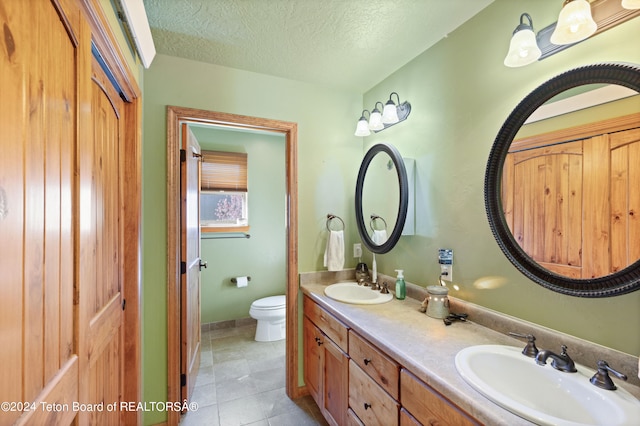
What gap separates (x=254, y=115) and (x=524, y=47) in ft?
5.24

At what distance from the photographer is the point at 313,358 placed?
1.98m

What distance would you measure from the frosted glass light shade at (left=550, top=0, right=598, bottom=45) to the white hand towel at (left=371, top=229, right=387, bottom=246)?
131 cm

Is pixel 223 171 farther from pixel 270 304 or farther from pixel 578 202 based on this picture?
pixel 578 202

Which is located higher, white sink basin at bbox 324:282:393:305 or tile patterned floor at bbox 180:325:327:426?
white sink basin at bbox 324:282:393:305

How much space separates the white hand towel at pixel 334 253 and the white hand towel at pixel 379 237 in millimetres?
276

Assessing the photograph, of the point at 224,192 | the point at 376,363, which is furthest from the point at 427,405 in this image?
the point at 224,192

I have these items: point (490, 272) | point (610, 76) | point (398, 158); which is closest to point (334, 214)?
point (398, 158)

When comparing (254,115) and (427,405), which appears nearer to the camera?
(427,405)

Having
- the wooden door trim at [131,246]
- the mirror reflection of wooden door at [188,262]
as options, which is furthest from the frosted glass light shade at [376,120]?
the wooden door trim at [131,246]

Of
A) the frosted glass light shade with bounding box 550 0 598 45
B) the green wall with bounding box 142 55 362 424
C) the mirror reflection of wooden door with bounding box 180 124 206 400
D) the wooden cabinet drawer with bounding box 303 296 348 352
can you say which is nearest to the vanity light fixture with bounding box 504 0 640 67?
the frosted glass light shade with bounding box 550 0 598 45

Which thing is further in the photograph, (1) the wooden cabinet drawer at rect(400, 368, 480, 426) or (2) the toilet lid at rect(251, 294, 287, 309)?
(2) the toilet lid at rect(251, 294, 287, 309)

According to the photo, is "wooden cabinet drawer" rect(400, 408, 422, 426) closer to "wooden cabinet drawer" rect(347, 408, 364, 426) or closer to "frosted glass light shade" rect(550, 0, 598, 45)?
"wooden cabinet drawer" rect(347, 408, 364, 426)

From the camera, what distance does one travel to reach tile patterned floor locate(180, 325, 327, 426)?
1.89 metres

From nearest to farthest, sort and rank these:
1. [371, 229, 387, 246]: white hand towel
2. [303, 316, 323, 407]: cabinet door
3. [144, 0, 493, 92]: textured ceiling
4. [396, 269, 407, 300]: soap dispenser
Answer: [144, 0, 493, 92]: textured ceiling, [396, 269, 407, 300]: soap dispenser, [303, 316, 323, 407]: cabinet door, [371, 229, 387, 246]: white hand towel
